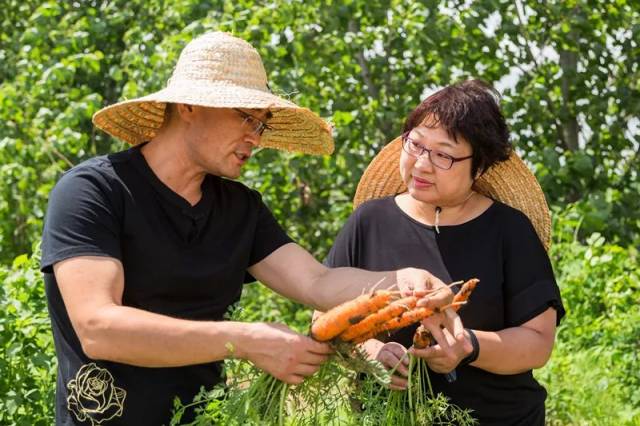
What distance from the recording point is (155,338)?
2600 millimetres

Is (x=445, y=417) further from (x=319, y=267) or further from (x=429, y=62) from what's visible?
(x=429, y=62)

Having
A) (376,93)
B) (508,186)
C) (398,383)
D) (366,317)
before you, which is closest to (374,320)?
(366,317)

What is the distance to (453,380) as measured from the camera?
118 inches

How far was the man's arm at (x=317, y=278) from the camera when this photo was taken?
3.03 m

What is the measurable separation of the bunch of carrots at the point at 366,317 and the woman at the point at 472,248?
273mm

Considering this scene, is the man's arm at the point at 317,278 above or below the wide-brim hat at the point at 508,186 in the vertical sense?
below

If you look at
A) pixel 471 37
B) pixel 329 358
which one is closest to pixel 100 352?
pixel 329 358

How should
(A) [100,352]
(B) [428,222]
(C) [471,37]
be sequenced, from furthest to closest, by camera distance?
(C) [471,37]
(B) [428,222]
(A) [100,352]

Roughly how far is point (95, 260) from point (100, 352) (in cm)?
21

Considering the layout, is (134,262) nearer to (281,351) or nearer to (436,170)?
(281,351)

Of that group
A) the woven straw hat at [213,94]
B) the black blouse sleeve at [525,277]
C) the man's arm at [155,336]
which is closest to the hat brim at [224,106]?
the woven straw hat at [213,94]

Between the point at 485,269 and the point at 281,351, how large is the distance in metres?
0.78

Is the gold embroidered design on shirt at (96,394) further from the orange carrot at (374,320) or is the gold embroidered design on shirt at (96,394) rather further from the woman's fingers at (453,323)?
the woman's fingers at (453,323)

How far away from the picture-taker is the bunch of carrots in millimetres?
2641
